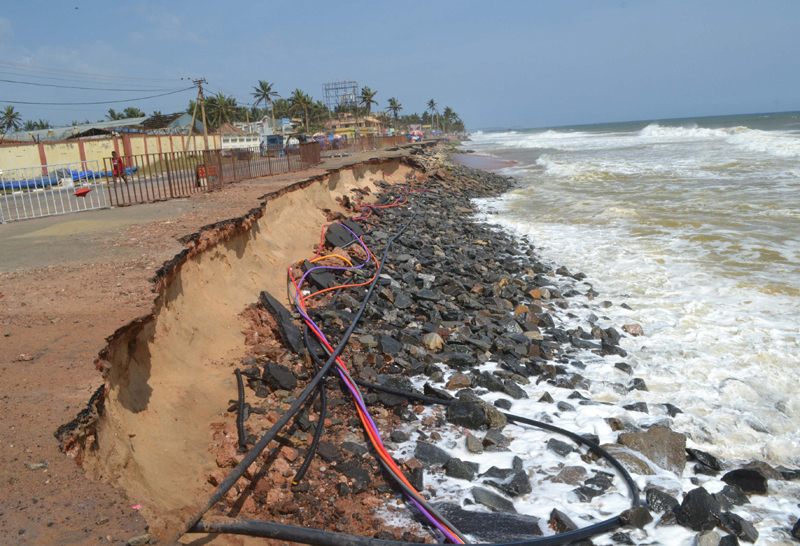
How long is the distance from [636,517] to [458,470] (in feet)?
4.49

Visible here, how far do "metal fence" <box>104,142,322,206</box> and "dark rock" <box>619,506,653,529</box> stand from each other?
9752 mm

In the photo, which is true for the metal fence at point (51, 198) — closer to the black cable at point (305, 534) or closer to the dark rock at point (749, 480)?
the black cable at point (305, 534)

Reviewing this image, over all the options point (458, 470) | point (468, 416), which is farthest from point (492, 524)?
point (468, 416)

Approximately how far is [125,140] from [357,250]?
3222 centimetres

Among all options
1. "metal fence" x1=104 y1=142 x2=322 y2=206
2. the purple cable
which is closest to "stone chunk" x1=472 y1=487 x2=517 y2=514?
the purple cable

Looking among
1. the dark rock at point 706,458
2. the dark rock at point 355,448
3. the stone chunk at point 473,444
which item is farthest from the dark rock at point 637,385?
the dark rock at point 355,448

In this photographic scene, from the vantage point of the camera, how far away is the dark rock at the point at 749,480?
3982 mm

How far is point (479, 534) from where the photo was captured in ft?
11.5

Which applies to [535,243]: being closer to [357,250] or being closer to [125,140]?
[357,250]

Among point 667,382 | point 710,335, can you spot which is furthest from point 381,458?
point 710,335

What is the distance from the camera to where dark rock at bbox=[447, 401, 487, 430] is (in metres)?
4.90

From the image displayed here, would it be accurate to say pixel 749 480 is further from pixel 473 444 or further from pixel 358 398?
pixel 358 398

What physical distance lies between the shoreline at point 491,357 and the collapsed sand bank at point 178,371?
A: 2.39ft

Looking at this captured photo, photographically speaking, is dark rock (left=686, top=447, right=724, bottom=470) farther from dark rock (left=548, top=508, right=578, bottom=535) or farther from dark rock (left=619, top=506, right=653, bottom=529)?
dark rock (left=548, top=508, right=578, bottom=535)
